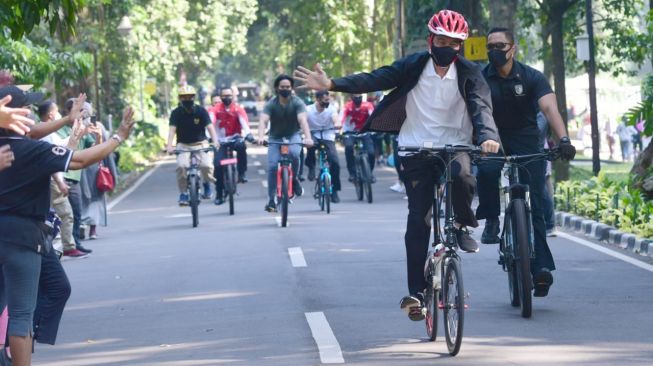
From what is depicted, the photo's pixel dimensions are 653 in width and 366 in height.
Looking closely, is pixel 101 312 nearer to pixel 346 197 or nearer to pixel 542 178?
pixel 542 178

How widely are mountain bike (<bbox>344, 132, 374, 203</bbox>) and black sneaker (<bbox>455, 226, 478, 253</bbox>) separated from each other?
13.7 metres

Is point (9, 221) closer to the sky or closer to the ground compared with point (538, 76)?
closer to the ground

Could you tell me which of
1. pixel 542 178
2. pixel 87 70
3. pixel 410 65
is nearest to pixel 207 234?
pixel 87 70

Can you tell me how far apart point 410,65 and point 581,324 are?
83.7 inches

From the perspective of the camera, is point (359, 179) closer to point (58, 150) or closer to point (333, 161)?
point (333, 161)

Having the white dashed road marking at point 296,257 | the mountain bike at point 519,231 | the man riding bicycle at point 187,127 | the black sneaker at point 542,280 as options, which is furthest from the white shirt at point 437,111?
the man riding bicycle at point 187,127

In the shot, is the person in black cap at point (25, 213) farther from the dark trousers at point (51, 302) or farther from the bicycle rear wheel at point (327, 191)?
the bicycle rear wheel at point (327, 191)

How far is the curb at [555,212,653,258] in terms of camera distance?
1472 centimetres

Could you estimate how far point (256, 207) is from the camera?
23375mm

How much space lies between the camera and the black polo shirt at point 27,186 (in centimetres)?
738

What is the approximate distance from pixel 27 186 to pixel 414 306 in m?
2.61

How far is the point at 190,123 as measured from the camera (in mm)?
20609

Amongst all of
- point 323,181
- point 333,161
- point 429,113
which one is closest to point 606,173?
point 333,161

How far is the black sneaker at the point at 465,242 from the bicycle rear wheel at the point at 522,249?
27.5 inches
